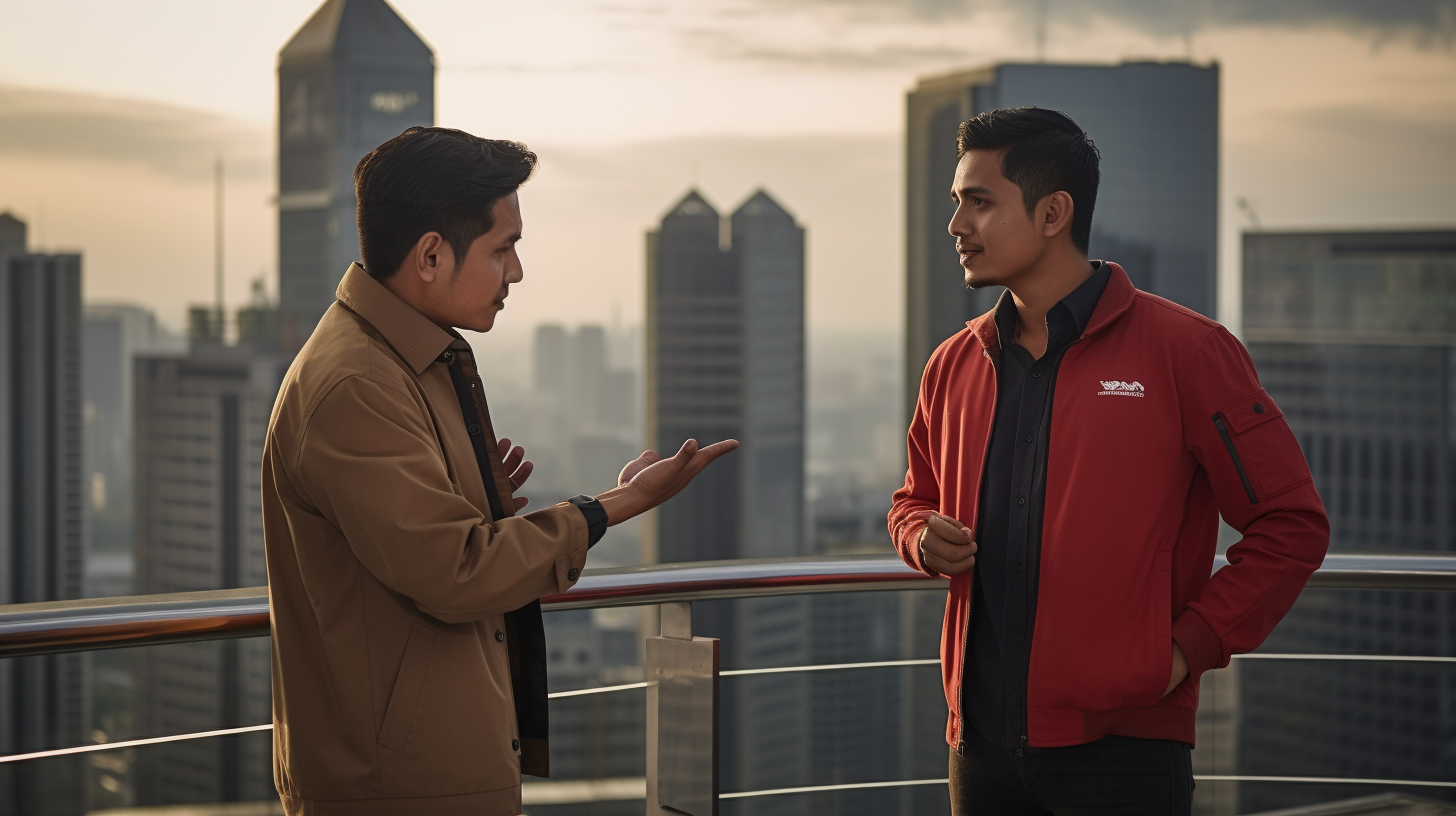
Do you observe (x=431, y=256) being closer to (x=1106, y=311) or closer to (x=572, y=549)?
(x=572, y=549)

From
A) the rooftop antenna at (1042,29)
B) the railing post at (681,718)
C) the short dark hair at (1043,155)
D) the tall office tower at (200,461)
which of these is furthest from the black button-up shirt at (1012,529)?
the rooftop antenna at (1042,29)

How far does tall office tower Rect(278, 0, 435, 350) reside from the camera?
8056cm

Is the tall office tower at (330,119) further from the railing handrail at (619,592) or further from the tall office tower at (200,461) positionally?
the railing handrail at (619,592)

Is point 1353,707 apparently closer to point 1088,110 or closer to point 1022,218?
point 1022,218

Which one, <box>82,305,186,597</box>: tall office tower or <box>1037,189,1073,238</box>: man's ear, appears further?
<box>82,305,186,597</box>: tall office tower

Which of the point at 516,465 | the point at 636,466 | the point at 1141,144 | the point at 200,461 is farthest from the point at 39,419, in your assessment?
the point at 636,466

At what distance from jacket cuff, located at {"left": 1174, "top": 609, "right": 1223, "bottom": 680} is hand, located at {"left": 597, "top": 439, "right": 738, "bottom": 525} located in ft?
2.07

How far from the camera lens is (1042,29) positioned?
87.4 meters

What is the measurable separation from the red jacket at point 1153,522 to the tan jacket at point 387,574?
664 millimetres

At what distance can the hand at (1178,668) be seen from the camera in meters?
1.60

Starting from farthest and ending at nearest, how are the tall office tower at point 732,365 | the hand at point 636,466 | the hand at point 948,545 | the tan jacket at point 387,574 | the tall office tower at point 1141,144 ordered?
the tall office tower at point 732,365, the tall office tower at point 1141,144, the hand at point 948,545, the hand at point 636,466, the tan jacket at point 387,574

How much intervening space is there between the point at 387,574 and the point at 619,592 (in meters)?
0.72

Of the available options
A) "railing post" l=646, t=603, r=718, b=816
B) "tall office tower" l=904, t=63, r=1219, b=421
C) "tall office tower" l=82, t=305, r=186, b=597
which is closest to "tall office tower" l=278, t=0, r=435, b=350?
"tall office tower" l=82, t=305, r=186, b=597

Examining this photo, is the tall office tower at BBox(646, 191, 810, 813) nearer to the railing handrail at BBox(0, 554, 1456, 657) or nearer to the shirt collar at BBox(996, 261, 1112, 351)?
the railing handrail at BBox(0, 554, 1456, 657)
